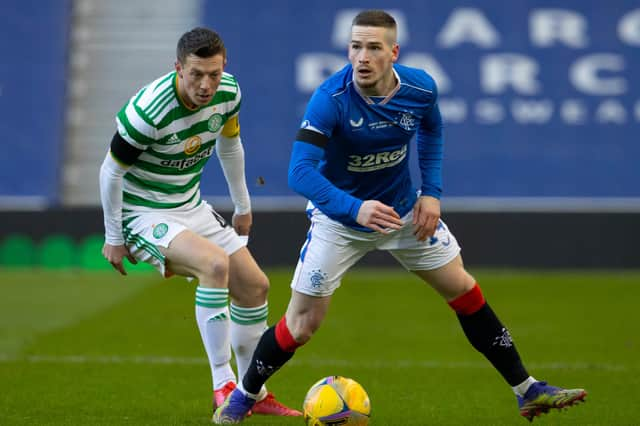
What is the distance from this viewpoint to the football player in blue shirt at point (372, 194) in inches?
205

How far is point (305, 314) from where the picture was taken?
5500 millimetres

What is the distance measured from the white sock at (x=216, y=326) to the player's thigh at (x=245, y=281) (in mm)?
312

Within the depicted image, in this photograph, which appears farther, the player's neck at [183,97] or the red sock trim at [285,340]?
the player's neck at [183,97]

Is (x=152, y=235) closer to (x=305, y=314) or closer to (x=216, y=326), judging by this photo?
(x=216, y=326)

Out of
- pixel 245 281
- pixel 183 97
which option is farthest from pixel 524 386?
pixel 183 97

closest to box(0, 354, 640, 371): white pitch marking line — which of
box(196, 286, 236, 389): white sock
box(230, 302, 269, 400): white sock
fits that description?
box(230, 302, 269, 400): white sock

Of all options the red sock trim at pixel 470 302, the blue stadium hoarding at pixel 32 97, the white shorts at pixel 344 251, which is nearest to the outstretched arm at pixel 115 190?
the white shorts at pixel 344 251

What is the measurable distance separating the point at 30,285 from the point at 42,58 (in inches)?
161

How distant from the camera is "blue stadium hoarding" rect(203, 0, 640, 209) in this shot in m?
14.7

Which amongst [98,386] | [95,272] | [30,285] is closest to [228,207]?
[95,272]

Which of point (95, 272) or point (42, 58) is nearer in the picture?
point (95, 272)

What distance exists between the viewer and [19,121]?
15.1 m

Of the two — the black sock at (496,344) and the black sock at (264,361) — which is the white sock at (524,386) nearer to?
the black sock at (496,344)

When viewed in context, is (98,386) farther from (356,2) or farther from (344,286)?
(356,2)
